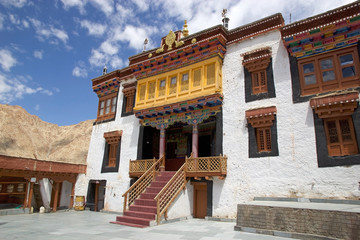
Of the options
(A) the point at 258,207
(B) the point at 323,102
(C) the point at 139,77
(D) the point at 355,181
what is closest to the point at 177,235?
(A) the point at 258,207

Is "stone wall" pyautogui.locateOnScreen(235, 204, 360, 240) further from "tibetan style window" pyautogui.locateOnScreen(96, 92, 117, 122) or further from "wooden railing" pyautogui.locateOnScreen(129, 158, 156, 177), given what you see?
"tibetan style window" pyautogui.locateOnScreen(96, 92, 117, 122)

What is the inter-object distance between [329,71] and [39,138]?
5037cm

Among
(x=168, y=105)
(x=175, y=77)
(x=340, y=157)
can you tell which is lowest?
(x=340, y=157)

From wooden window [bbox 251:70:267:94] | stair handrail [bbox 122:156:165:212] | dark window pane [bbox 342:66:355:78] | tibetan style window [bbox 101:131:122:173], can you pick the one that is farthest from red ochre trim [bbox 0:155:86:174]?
dark window pane [bbox 342:66:355:78]

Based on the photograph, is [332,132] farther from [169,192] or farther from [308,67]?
[169,192]

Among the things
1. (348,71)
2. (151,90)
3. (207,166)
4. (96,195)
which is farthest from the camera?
(96,195)

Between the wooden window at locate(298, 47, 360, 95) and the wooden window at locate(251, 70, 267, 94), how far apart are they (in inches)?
60.8

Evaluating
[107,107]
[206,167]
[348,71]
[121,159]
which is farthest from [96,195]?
[348,71]

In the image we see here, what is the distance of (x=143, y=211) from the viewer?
33.9ft

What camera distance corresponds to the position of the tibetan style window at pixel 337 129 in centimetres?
912

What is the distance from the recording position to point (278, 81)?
11258mm

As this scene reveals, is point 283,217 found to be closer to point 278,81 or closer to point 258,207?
point 258,207

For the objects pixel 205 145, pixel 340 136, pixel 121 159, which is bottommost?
pixel 121 159

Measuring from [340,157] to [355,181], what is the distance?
2.94 ft
